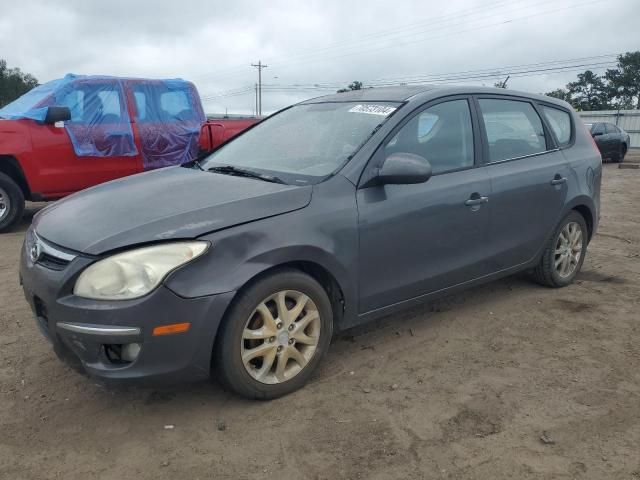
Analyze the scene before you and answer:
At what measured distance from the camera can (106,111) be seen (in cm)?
735

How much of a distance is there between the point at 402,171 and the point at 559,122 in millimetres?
2217

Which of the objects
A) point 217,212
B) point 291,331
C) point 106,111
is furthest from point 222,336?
point 106,111

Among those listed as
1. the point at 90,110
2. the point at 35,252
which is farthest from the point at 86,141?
the point at 35,252

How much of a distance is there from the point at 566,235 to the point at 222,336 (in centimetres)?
316

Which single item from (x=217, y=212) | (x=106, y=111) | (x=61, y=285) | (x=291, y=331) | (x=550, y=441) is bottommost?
(x=550, y=441)

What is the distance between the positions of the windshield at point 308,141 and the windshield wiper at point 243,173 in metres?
0.05

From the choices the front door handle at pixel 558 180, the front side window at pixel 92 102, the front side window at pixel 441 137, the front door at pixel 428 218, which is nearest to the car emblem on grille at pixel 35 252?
the front door at pixel 428 218

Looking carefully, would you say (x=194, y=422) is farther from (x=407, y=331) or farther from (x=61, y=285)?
(x=407, y=331)

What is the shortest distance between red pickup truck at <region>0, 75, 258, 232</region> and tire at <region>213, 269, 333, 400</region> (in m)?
5.22

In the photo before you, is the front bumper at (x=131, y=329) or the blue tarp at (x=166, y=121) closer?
the front bumper at (x=131, y=329)

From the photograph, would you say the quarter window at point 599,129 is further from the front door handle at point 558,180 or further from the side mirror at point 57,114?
the side mirror at point 57,114

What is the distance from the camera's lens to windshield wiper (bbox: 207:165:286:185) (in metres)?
3.16

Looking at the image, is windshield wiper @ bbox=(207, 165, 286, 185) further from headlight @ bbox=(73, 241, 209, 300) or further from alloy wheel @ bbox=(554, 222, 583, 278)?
alloy wheel @ bbox=(554, 222, 583, 278)

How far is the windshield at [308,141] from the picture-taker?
3.25 metres
